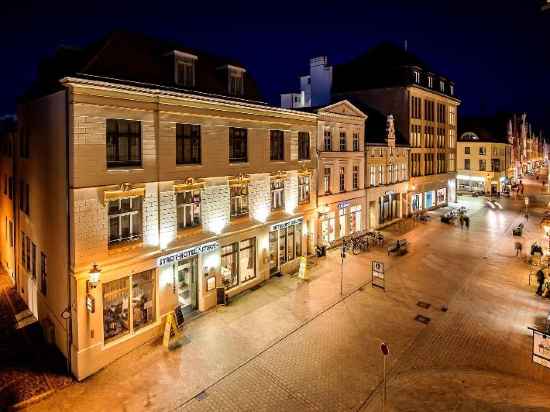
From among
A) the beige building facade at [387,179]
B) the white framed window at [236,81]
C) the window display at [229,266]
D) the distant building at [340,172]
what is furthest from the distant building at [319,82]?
the window display at [229,266]

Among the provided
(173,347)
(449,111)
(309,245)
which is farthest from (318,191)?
(449,111)

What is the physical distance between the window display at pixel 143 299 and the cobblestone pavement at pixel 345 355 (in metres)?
1.35

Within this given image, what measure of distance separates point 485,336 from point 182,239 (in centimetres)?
1372

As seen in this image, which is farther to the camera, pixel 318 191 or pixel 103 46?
pixel 318 191

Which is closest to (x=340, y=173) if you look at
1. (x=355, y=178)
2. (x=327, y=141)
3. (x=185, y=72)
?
(x=355, y=178)

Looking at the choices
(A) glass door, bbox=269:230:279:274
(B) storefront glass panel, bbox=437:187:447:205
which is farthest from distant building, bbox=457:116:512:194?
(A) glass door, bbox=269:230:279:274

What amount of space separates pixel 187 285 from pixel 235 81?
11.6 m

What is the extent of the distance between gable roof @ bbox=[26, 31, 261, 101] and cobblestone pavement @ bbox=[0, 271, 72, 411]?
34.2 feet

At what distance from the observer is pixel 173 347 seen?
16.0 m

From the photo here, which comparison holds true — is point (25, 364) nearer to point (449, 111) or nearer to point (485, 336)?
point (485, 336)

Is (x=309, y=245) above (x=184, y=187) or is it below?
below

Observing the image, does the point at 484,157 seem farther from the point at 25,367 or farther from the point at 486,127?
the point at 25,367

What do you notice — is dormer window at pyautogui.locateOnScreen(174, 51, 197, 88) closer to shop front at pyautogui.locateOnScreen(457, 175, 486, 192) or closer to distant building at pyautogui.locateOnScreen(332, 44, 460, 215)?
distant building at pyautogui.locateOnScreen(332, 44, 460, 215)

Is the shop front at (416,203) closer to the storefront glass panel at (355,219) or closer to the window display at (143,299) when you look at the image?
the storefront glass panel at (355,219)
